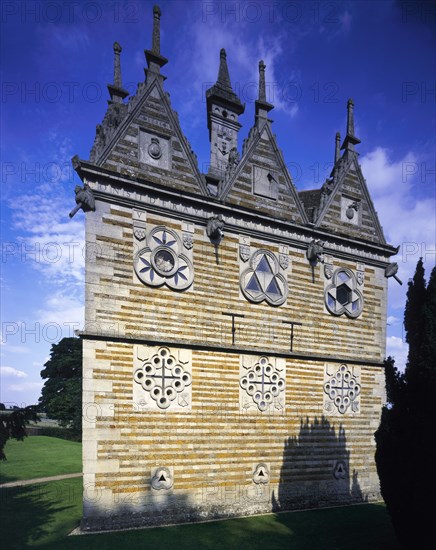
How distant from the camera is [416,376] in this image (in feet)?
37.9

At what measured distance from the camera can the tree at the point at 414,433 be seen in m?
10.3

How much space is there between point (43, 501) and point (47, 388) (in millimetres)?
37548

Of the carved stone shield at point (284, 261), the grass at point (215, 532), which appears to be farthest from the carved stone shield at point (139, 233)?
the grass at point (215, 532)

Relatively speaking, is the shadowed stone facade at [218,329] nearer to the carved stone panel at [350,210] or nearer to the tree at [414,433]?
the carved stone panel at [350,210]

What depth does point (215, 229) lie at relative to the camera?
14672 millimetres

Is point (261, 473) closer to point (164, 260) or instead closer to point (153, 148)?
point (164, 260)

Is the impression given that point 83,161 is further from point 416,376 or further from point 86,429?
point 416,376

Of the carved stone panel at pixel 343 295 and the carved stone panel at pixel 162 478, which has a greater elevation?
the carved stone panel at pixel 343 295

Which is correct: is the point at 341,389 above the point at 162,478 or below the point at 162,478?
above

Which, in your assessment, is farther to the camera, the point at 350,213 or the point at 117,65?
the point at 350,213

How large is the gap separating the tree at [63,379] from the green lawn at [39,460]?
620 cm

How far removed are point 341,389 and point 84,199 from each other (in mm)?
12403

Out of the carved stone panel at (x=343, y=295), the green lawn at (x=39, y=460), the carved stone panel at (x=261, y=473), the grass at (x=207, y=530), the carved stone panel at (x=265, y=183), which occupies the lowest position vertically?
the green lawn at (x=39, y=460)

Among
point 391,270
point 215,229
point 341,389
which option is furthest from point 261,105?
point 341,389
